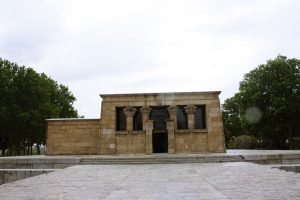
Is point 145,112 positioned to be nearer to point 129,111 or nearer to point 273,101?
point 129,111

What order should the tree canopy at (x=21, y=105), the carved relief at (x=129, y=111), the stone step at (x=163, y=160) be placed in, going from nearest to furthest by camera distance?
the stone step at (x=163, y=160)
the carved relief at (x=129, y=111)
the tree canopy at (x=21, y=105)

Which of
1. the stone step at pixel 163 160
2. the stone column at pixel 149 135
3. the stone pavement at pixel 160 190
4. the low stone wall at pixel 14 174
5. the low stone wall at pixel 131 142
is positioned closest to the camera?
the stone pavement at pixel 160 190

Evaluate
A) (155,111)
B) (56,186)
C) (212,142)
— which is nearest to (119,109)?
(155,111)

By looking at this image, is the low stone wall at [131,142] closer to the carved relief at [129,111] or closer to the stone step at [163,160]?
the carved relief at [129,111]

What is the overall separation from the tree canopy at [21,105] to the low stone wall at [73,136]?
982 centimetres

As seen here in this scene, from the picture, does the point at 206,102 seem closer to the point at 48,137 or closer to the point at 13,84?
the point at 48,137

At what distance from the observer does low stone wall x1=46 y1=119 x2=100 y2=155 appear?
30984 millimetres

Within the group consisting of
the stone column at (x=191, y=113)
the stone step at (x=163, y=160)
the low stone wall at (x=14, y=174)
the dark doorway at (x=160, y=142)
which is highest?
the stone column at (x=191, y=113)

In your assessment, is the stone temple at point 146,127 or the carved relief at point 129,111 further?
the carved relief at point 129,111

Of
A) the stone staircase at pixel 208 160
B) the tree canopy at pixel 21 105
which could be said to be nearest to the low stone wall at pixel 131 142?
the stone staircase at pixel 208 160

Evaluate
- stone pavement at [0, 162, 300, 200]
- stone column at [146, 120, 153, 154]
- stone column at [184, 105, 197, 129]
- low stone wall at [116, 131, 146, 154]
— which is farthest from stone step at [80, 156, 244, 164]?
stone pavement at [0, 162, 300, 200]

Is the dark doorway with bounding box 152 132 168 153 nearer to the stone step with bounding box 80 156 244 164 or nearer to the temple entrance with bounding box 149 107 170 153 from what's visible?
the temple entrance with bounding box 149 107 170 153

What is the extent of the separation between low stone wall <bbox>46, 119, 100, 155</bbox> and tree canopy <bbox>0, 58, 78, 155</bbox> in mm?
9824

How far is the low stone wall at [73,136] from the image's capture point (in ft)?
102
